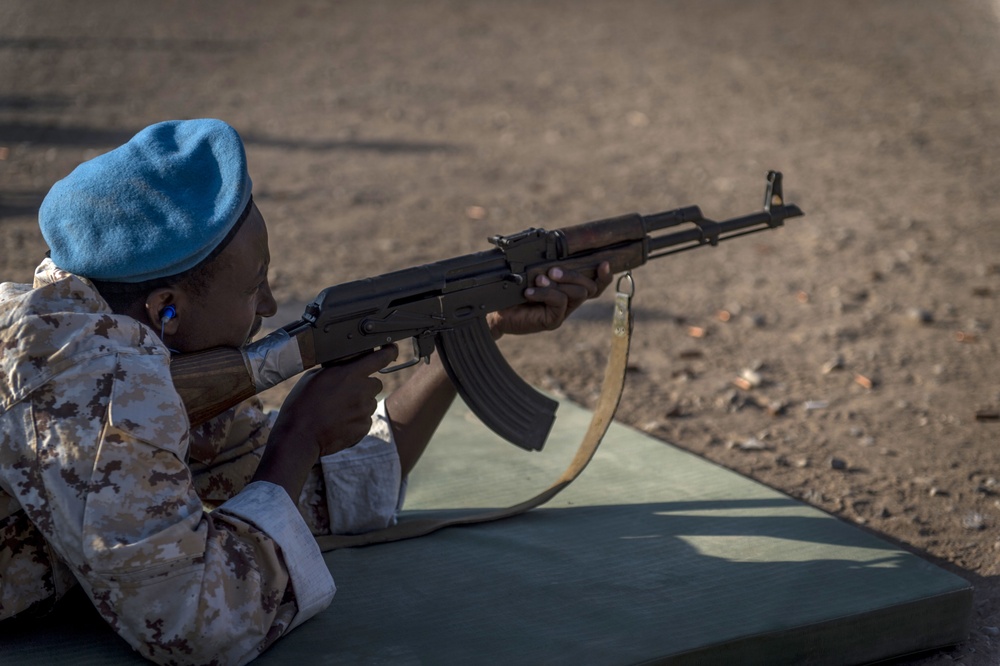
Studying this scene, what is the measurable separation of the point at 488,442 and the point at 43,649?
6.53ft

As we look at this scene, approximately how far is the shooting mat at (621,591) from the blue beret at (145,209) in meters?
0.90

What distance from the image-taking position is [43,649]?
2465mm

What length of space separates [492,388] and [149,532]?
4.26 ft

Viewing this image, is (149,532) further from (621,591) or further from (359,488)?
(621,591)

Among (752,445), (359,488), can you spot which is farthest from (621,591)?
(752,445)

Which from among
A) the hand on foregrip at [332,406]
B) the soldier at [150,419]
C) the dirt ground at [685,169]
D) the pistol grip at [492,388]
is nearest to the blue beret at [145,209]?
the soldier at [150,419]

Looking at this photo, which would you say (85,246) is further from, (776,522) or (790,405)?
(790,405)

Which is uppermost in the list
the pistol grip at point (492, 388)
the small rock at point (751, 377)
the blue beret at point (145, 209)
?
the blue beret at point (145, 209)

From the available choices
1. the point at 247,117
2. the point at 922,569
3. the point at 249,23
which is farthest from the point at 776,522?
the point at 249,23

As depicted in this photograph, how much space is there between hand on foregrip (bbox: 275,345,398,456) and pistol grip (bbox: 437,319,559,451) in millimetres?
416

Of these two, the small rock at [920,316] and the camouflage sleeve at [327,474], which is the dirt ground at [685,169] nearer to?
the small rock at [920,316]

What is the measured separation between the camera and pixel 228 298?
241 centimetres

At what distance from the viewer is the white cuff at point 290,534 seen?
2387 mm

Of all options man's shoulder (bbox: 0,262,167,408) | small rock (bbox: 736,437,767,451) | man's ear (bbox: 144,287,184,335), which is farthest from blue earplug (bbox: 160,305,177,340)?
small rock (bbox: 736,437,767,451)
